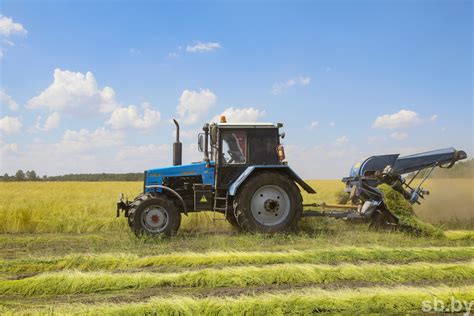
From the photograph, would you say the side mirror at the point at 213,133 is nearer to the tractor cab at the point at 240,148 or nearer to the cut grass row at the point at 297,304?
the tractor cab at the point at 240,148

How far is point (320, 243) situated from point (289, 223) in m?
1.17

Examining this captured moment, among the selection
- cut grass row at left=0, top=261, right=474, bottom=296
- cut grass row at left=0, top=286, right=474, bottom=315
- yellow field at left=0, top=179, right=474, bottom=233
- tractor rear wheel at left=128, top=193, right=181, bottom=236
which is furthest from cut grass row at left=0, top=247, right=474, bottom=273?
yellow field at left=0, top=179, right=474, bottom=233

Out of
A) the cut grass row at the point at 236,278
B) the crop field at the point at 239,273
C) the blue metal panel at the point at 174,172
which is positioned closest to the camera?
the crop field at the point at 239,273

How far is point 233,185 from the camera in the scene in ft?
29.5

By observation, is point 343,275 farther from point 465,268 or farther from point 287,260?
point 465,268

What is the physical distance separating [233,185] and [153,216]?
176 cm

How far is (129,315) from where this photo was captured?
3.96 m

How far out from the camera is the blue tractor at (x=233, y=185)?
29.1ft

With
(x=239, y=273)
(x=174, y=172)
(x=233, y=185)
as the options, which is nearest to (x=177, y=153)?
(x=174, y=172)

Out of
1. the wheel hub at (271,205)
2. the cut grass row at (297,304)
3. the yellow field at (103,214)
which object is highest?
the wheel hub at (271,205)

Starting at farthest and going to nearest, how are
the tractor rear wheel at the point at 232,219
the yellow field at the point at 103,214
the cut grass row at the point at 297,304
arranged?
the yellow field at the point at 103,214 → the tractor rear wheel at the point at 232,219 → the cut grass row at the point at 297,304

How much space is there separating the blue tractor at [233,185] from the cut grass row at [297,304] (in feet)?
14.4

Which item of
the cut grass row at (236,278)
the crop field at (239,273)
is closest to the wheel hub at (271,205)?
the crop field at (239,273)

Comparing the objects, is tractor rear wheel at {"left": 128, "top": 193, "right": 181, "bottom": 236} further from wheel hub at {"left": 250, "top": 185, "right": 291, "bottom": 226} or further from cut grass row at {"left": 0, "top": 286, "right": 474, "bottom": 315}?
Result: cut grass row at {"left": 0, "top": 286, "right": 474, "bottom": 315}
